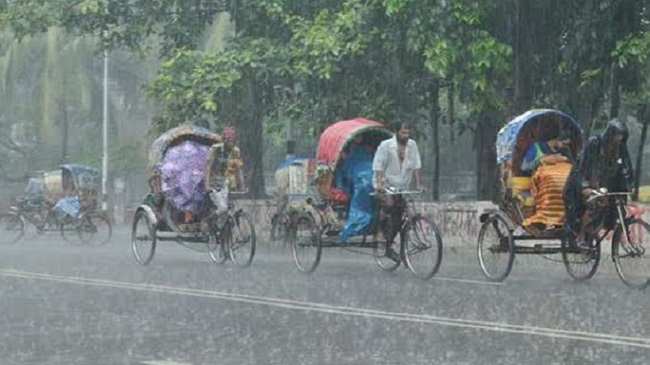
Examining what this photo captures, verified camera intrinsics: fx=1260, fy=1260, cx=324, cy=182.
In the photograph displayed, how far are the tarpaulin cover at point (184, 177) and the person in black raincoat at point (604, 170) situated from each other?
5.85 metres

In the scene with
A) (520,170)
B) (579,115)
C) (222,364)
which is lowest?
(222,364)

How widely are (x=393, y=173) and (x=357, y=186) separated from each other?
104cm

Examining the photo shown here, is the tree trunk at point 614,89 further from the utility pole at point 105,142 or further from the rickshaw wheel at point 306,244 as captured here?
the utility pole at point 105,142

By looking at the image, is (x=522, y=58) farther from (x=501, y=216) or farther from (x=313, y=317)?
(x=313, y=317)

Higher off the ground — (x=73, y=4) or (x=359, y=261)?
(x=73, y=4)

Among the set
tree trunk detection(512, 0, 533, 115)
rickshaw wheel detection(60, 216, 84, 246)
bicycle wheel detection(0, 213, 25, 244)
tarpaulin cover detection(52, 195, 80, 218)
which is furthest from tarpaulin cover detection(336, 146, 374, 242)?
bicycle wheel detection(0, 213, 25, 244)

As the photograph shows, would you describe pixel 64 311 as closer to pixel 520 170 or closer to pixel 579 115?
pixel 520 170

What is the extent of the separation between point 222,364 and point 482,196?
18.5 metres

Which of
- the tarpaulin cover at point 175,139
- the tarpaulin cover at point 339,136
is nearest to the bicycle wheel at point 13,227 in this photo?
the tarpaulin cover at point 175,139

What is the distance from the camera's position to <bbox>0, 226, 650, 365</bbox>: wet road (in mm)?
8391

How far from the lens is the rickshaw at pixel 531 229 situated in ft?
42.6

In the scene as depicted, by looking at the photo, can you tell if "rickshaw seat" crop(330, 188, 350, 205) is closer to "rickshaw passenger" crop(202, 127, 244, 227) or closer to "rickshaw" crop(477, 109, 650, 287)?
"rickshaw passenger" crop(202, 127, 244, 227)

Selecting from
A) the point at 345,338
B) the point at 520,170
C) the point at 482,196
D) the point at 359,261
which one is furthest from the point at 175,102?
the point at 345,338

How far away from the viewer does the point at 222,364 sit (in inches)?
316
